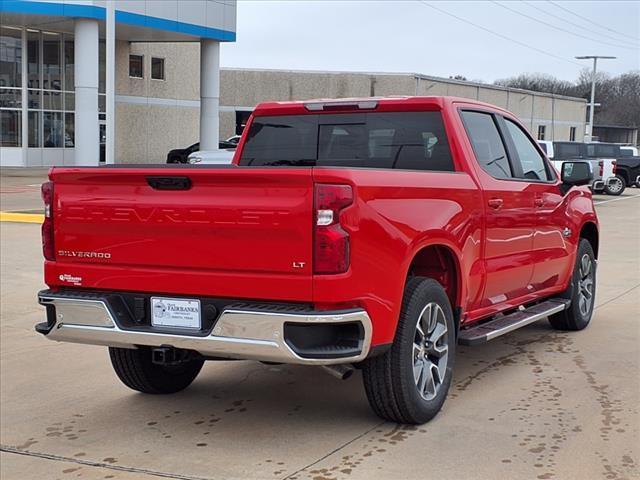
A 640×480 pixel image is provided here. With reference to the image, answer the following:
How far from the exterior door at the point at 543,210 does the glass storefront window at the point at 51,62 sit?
35255 mm

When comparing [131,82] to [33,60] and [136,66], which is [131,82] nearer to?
[136,66]

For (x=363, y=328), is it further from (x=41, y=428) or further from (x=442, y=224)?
(x=41, y=428)

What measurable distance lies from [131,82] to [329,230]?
40.5m

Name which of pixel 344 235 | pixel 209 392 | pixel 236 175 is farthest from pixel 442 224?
pixel 209 392

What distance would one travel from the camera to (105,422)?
5.43 meters

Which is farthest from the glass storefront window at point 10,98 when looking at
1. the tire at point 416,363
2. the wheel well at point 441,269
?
the tire at point 416,363

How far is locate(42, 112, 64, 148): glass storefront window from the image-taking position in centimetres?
3916

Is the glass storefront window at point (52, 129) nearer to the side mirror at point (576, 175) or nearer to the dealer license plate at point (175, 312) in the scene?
the side mirror at point (576, 175)

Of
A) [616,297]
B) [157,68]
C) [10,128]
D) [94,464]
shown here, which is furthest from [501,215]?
[157,68]

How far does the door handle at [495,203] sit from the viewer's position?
5.89m

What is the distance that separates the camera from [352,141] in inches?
246

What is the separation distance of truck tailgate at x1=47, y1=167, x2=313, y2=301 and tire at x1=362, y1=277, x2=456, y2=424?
767mm

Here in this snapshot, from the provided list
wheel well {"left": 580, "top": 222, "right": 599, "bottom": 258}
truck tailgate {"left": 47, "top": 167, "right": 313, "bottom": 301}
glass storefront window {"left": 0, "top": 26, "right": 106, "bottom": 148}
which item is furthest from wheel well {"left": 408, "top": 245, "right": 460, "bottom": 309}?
glass storefront window {"left": 0, "top": 26, "right": 106, "bottom": 148}

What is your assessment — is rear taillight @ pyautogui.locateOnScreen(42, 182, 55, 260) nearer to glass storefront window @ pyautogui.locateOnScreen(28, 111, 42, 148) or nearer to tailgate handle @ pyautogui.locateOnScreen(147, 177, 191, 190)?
tailgate handle @ pyautogui.locateOnScreen(147, 177, 191, 190)
